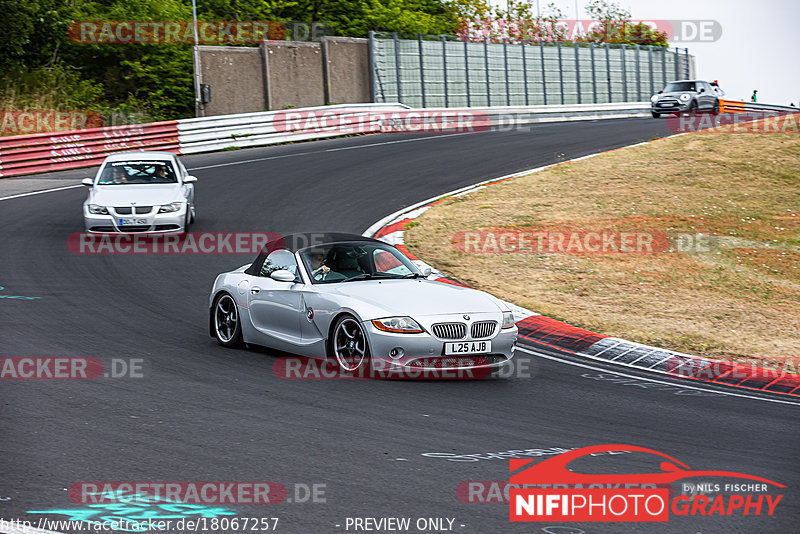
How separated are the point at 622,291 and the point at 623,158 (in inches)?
482

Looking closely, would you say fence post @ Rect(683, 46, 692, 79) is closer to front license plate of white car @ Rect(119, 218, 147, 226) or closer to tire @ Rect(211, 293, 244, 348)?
front license plate of white car @ Rect(119, 218, 147, 226)

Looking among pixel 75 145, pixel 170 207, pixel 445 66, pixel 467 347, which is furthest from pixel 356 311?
pixel 445 66

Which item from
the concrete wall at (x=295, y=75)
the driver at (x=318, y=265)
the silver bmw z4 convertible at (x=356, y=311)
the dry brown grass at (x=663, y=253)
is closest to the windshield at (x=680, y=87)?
the dry brown grass at (x=663, y=253)

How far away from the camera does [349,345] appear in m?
9.32

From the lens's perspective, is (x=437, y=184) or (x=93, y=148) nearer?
(x=437, y=184)

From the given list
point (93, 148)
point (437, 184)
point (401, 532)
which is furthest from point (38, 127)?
point (401, 532)

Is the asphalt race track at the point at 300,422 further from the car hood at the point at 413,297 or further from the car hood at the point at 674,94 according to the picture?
the car hood at the point at 674,94

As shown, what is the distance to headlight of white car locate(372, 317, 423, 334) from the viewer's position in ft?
29.4

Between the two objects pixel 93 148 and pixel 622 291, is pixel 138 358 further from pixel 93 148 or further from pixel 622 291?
pixel 93 148

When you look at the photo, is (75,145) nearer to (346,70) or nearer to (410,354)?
(346,70)

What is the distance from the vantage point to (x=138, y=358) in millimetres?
9719

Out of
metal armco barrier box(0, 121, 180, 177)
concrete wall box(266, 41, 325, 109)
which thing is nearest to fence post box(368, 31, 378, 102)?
concrete wall box(266, 41, 325, 109)

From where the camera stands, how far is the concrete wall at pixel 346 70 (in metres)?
38.3

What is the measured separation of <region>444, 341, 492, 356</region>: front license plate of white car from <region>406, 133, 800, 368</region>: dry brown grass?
2873 mm
